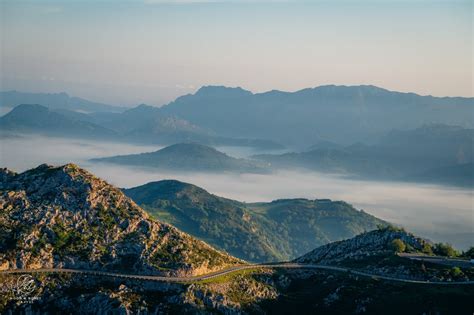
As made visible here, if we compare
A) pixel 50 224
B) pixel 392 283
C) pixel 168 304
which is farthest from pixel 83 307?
pixel 392 283

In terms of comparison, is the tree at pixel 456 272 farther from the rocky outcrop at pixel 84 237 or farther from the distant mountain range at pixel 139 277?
the rocky outcrop at pixel 84 237

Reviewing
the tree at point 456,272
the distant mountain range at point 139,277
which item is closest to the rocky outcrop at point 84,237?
the distant mountain range at point 139,277

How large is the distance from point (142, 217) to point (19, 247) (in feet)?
134

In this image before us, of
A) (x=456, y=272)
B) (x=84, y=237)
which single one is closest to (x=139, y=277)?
(x=84, y=237)

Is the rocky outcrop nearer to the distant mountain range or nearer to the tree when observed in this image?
the distant mountain range

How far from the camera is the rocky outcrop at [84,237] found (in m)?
175

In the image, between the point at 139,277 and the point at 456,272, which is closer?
the point at 139,277

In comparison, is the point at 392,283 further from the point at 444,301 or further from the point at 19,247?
the point at 19,247

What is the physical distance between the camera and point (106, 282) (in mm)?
169625

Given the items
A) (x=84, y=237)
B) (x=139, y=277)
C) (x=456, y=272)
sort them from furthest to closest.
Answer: (x=456, y=272), (x=84, y=237), (x=139, y=277)

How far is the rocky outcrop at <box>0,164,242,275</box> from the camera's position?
175 meters

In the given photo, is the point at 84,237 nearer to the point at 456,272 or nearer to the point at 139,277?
the point at 139,277

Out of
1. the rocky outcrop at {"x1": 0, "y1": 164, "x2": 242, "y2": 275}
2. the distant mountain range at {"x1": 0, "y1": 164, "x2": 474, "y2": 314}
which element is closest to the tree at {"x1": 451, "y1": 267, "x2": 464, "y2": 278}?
the distant mountain range at {"x1": 0, "y1": 164, "x2": 474, "y2": 314}

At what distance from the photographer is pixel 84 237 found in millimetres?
183500
